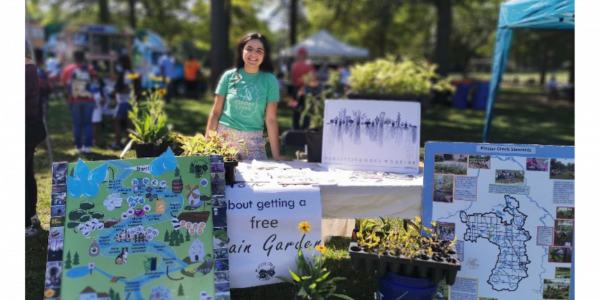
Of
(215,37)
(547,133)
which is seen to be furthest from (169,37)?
(547,133)

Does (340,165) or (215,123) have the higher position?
(215,123)

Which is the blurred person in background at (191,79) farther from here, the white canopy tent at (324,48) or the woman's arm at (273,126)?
the woman's arm at (273,126)

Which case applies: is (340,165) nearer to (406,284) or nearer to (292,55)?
(406,284)

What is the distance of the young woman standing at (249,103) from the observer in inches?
142

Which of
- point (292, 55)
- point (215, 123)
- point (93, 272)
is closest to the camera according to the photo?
point (93, 272)

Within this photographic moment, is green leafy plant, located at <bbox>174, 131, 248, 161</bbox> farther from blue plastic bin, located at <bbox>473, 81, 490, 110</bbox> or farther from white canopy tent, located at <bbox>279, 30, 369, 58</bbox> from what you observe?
white canopy tent, located at <bbox>279, 30, 369, 58</bbox>

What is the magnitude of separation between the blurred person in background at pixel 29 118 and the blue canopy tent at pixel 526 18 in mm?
5105

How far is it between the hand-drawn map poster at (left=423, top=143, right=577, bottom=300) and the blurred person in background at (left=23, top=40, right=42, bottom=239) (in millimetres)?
2952

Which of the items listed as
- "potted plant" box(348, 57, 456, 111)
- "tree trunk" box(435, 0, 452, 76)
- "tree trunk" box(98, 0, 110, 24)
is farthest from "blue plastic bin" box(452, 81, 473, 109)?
"tree trunk" box(98, 0, 110, 24)

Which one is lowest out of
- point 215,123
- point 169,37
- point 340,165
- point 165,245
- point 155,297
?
point 155,297

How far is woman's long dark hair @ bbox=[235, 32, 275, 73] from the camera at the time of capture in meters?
3.59

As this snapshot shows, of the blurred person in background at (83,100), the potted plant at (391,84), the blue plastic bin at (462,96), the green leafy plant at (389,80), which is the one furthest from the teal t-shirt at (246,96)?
the blue plastic bin at (462,96)

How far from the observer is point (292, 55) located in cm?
1977
